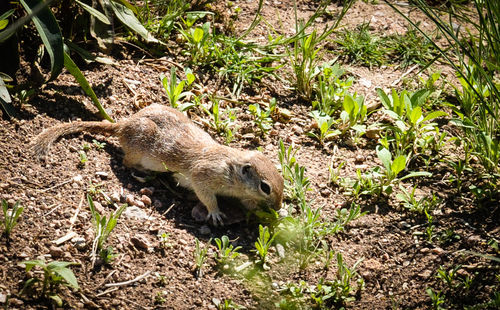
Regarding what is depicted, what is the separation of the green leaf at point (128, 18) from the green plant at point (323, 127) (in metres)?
1.62

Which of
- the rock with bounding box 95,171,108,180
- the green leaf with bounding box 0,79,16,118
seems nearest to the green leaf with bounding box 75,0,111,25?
the green leaf with bounding box 0,79,16,118

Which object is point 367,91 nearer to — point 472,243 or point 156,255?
point 472,243

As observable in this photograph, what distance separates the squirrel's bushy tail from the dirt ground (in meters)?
0.07

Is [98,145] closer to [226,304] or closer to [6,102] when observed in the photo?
[6,102]

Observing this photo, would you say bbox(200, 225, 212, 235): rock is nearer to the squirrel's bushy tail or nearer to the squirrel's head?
the squirrel's head

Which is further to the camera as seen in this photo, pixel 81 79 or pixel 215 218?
pixel 81 79

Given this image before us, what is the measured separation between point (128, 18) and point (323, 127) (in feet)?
6.18

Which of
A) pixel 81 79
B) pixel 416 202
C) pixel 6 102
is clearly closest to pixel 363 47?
pixel 416 202

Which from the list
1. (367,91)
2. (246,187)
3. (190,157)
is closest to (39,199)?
(190,157)

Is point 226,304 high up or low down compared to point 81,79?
down

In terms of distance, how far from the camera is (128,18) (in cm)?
443

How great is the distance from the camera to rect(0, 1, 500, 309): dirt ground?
3.03 metres

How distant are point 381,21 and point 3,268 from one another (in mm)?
4650

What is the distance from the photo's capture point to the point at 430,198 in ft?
13.0
